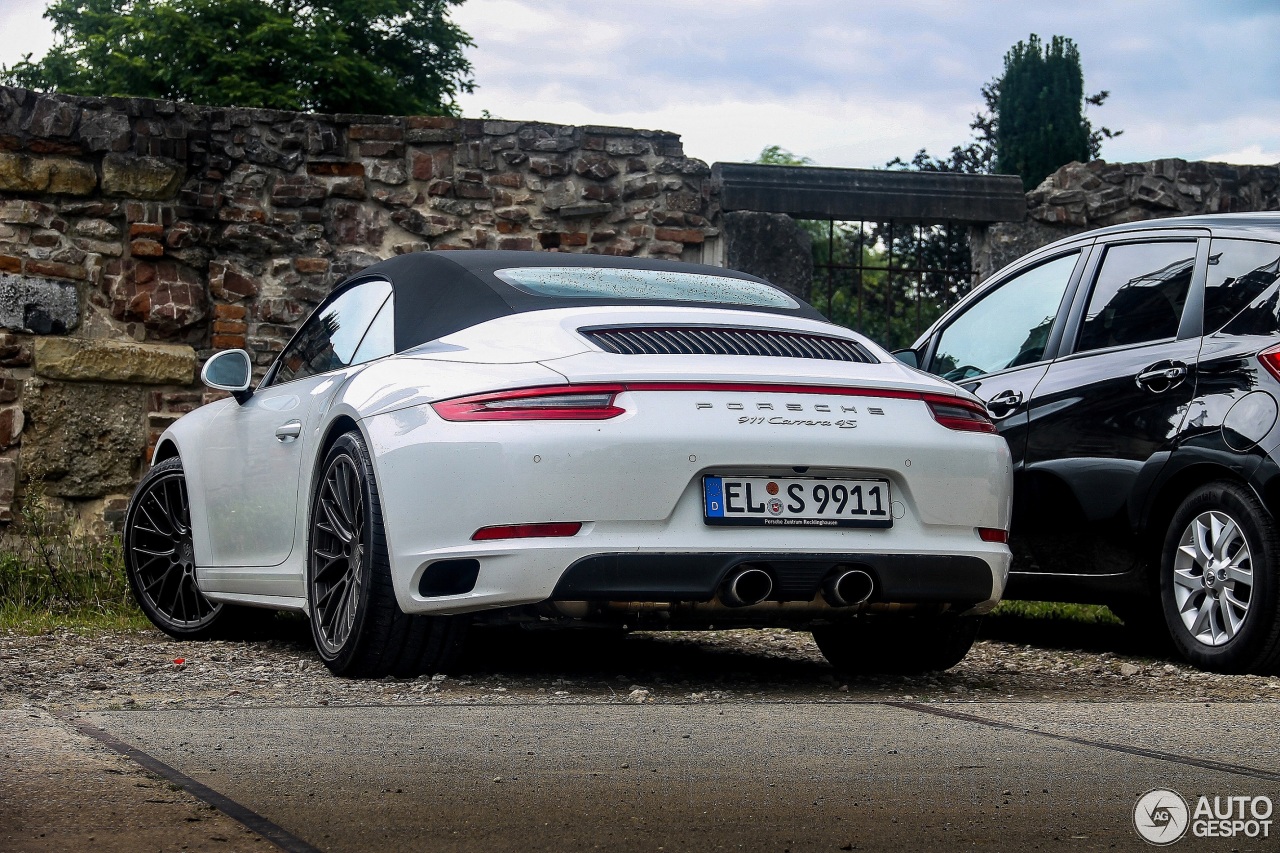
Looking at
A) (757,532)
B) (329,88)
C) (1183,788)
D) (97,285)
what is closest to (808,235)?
(97,285)

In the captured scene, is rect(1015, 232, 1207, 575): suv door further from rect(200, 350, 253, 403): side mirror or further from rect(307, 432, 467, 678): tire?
rect(200, 350, 253, 403): side mirror

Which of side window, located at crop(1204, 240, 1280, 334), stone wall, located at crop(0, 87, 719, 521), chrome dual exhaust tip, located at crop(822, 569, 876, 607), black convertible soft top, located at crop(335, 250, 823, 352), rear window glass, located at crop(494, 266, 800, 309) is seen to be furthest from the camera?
stone wall, located at crop(0, 87, 719, 521)

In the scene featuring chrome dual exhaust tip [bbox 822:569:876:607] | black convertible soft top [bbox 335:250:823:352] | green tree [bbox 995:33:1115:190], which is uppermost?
green tree [bbox 995:33:1115:190]

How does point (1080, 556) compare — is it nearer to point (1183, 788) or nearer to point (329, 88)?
point (1183, 788)

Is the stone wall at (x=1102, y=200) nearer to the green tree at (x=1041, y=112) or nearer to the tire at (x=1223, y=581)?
the tire at (x=1223, y=581)

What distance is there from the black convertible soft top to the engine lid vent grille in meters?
0.38

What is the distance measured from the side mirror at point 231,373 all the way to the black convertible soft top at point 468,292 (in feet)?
2.32

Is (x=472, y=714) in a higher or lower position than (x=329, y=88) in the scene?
lower

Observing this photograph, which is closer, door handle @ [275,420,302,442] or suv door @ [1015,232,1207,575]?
door handle @ [275,420,302,442]

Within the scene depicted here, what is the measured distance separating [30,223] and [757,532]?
683cm

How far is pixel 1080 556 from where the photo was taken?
599 cm

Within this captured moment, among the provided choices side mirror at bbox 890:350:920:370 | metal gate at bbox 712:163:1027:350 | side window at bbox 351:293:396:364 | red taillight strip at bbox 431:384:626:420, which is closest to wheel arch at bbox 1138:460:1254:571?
side mirror at bbox 890:350:920:370

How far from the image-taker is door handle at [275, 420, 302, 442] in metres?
5.25

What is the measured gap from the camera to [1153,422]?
5637 millimetres
